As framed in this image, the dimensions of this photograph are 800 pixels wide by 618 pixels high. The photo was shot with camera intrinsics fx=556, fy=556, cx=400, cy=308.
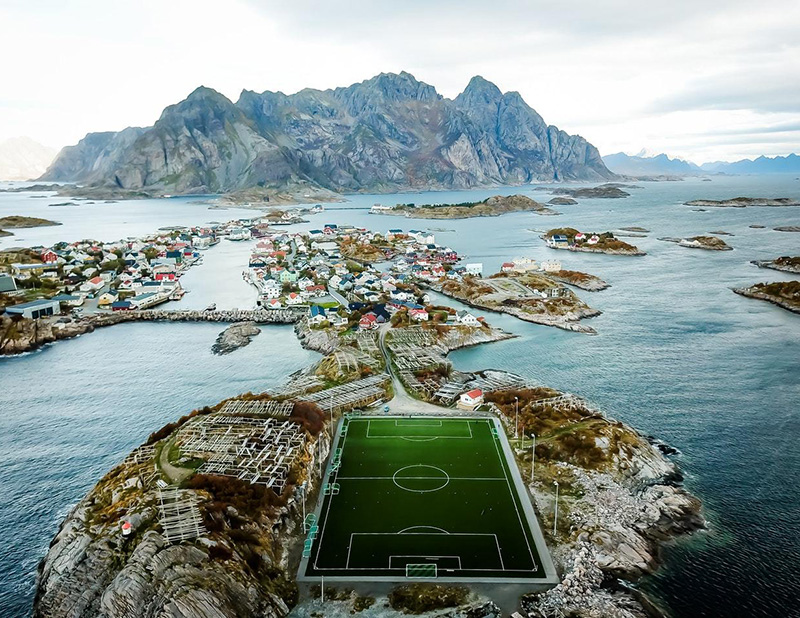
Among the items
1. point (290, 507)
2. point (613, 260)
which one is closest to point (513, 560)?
point (290, 507)

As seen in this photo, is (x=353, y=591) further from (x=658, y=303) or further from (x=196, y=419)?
(x=658, y=303)

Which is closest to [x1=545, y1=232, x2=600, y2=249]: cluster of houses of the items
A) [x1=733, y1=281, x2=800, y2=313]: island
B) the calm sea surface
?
the calm sea surface

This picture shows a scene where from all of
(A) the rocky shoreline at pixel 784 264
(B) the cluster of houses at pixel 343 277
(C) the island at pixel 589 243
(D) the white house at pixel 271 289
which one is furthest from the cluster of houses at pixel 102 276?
(A) the rocky shoreline at pixel 784 264

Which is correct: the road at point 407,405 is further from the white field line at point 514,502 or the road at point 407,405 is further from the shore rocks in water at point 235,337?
the shore rocks in water at point 235,337

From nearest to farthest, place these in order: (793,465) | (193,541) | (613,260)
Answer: (193,541) < (793,465) < (613,260)

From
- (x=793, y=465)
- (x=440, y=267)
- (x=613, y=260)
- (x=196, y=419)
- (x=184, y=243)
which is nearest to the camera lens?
(x=793, y=465)

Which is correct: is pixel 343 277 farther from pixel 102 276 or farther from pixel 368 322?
pixel 102 276

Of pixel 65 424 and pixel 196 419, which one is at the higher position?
pixel 196 419
